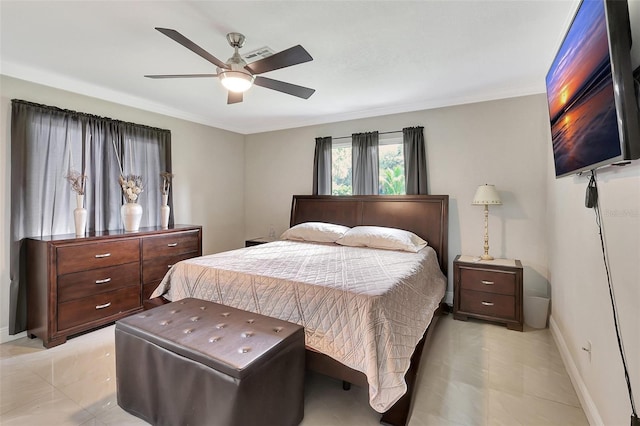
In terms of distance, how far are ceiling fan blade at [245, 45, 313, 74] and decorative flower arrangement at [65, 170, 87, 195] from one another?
2.29 meters

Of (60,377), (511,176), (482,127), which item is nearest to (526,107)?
(482,127)

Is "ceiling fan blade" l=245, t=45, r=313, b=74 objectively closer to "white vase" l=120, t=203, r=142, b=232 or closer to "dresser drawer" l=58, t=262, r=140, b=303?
"white vase" l=120, t=203, r=142, b=232

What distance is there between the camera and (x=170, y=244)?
3.63m

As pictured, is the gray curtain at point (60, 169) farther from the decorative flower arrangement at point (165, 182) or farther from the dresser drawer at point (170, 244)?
the dresser drawer at point (170, 244)

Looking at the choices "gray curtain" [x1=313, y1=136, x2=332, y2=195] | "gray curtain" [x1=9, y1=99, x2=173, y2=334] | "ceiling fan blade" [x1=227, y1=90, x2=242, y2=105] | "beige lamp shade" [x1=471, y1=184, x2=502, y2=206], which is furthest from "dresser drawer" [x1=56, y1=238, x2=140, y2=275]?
"beige lamp shade" [x1=471, y1=184, x2=502, y2=206]

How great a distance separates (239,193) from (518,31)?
4.47 meters

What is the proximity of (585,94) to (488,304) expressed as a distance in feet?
7.62

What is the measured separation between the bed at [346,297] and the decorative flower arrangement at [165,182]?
1653 millimetres

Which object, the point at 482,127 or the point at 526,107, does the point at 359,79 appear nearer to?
the point at 482,127

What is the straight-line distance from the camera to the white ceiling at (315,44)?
1945 mm

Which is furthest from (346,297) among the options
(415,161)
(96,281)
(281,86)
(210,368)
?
(96,281)

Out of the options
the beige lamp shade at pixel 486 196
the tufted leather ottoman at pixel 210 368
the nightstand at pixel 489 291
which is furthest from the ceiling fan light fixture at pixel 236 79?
the nightstand at pixel 489 291

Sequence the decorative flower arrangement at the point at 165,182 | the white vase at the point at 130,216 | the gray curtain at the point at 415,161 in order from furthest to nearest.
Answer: the decorative flower arrangement at the point at 165,182 < the gray curtain at the point at 415,161 < the white vase at the point at 130,216

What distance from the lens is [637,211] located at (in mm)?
1188
